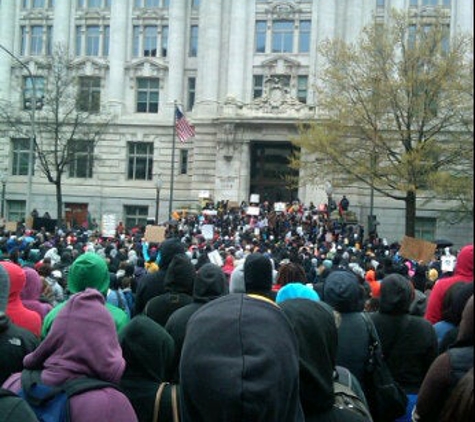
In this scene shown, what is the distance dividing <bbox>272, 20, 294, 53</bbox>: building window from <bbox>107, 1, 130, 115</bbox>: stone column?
11.2 m

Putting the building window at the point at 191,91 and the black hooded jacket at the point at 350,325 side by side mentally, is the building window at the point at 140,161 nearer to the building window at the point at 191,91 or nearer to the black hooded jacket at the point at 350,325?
the building window at the point at 191,91

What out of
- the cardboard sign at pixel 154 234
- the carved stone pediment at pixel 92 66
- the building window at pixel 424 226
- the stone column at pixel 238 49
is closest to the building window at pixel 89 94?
the carved stone pediment at pixel 92 66

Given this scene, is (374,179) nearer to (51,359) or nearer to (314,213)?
(314,213)

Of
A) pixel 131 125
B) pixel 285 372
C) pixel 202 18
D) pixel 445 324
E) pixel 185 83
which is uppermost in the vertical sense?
pixel 202 18

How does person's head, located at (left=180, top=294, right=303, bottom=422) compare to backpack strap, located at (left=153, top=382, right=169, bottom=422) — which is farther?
backpack strap, located at (left=153, top=382, right=169, bottom=422)

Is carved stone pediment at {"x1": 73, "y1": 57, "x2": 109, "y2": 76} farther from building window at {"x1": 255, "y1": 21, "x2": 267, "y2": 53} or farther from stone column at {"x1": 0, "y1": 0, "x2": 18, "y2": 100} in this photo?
building window at {"x1": 255, "y1": 21, "x2": 267, "y2": 53}

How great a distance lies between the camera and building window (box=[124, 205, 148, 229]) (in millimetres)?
48969

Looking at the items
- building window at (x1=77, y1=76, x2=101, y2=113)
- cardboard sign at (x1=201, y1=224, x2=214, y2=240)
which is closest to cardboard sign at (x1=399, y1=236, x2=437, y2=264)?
cardboard sign at (x1=201, y1=224, x2=214, y2=240)

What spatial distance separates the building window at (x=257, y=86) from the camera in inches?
1839

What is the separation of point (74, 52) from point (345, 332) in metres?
48.8

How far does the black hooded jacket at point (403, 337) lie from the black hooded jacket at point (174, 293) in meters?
2.05

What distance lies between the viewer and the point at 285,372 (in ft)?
8.57

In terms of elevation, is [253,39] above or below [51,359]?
above

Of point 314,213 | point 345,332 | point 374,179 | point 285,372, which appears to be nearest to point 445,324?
point 345,332
